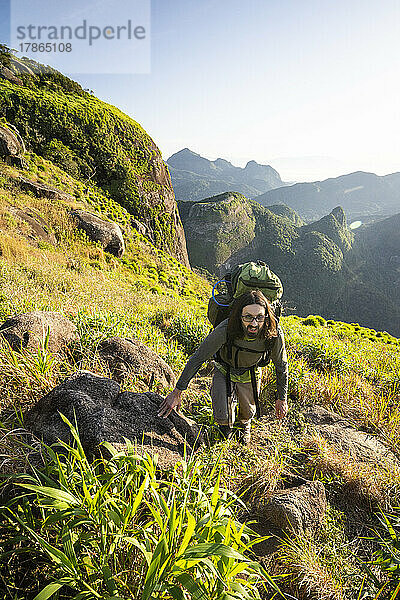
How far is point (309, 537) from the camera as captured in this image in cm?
191

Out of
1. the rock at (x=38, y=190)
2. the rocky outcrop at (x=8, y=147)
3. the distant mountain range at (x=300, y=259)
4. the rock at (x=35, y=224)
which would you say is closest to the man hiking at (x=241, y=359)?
the rock at (x=35, y=224)

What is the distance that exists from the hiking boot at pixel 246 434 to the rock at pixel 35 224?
27.0 feet

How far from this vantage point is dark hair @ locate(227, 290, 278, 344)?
2.22m

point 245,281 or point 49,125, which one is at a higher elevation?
point 49,125

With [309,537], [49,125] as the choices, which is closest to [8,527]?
[309,537]

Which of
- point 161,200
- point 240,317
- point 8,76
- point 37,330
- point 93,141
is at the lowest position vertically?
point 37,330

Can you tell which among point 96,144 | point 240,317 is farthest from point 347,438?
point 96,144

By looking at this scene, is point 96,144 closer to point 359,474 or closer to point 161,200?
point 161,200

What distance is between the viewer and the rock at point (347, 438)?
2.67 meters

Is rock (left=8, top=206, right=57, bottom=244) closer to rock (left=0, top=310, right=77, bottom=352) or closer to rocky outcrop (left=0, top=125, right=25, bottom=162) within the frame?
rocky outcrop (left=0, top=125, right=25, bottom=162)

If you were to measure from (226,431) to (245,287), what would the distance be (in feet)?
4.01

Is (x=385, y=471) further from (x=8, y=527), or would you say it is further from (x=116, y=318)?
(x=116, y=318)

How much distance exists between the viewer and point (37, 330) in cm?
266

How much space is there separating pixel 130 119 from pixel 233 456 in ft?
113
